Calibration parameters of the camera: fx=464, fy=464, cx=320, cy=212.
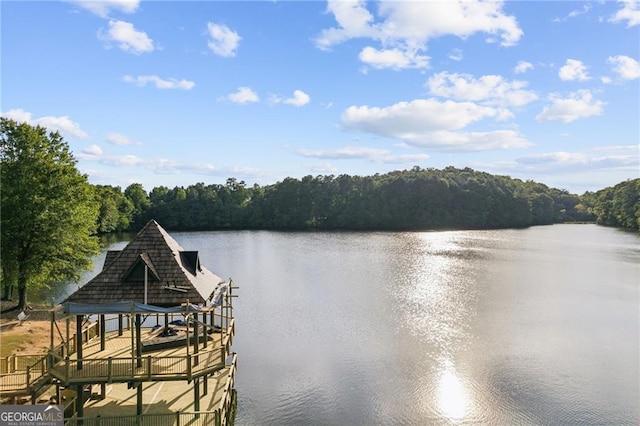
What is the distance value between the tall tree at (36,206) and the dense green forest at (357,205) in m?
78.8

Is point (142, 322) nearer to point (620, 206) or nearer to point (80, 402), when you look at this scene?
point (80, 402)

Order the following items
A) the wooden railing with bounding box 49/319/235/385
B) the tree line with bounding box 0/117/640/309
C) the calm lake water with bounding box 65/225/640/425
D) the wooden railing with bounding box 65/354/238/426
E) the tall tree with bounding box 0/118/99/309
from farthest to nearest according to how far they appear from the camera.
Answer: the tree line with bounding box 0/117/640/309
the tall tree with bounding box 0/118/99/309
the calm lake water with bounding box 65/225/640/425
the wooden railing with bounding box 65/354/238/426
the wooden railing with bounding box 49/319/235/385

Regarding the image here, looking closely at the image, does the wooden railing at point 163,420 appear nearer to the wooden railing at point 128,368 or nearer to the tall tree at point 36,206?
the wooden railing at point 128,368

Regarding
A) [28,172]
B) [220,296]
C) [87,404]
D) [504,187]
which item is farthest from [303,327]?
[504,187]

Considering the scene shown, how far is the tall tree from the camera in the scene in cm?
3114

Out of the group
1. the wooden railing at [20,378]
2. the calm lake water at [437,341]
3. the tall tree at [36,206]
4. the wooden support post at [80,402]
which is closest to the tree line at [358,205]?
the calm lake water at [437,341]

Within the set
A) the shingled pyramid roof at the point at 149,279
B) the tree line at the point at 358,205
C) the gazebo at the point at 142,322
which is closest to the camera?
the gazebo at the point at 142,322

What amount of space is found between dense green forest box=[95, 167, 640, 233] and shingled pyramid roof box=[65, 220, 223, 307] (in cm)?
9677

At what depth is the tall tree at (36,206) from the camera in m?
31.1

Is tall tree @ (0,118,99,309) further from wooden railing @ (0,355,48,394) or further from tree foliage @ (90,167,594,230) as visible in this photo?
tree foliage @ (90,167,594,230)

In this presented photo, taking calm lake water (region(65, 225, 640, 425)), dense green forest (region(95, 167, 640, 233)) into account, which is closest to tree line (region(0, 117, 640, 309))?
dense green forest (region(95, 167, 640, 233))

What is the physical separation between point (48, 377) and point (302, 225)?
105 metres

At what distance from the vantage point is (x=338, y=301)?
3916cm

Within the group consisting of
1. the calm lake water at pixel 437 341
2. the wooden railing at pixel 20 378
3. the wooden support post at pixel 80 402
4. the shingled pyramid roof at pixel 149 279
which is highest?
the shingled pyramid roof at pixel 149 279
